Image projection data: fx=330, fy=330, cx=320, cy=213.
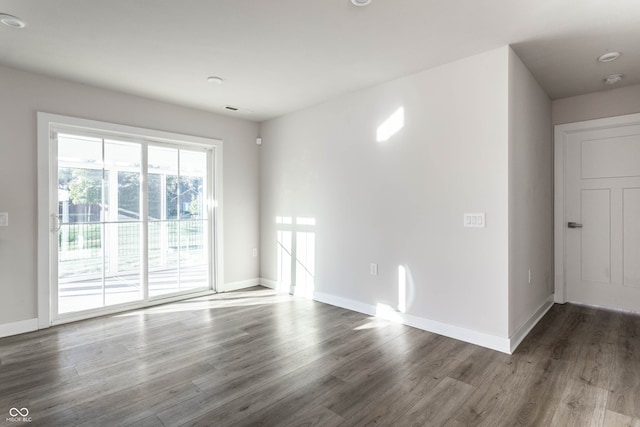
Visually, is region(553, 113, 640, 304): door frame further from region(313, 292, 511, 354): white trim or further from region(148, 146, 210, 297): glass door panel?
region(148, 146, 210, 297): glass door panel

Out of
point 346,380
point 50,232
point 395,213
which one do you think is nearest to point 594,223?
point 395,213

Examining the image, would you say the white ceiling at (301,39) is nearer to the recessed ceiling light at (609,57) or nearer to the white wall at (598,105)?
the recessed ceiling light at (609,57)

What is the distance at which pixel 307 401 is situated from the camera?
213 cm

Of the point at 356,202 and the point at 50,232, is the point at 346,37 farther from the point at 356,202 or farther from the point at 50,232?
the point at 50,232

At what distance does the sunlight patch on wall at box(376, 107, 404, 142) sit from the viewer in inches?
138

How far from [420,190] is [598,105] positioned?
2566 mm

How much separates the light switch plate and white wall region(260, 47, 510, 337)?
2.0 inches

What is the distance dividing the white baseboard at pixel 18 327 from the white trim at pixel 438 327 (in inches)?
125

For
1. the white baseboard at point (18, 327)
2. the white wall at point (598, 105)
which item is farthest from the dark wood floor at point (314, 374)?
the white wall at point (598, 105)

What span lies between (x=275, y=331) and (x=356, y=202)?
5.59ft

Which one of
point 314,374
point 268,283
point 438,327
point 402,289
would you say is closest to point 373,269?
point 402,289

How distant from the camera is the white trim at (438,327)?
2.85 metres

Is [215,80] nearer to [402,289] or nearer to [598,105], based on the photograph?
[402,289]

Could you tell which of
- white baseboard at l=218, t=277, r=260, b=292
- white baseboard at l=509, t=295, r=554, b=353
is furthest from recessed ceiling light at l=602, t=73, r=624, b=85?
white baseboard at l=218, t=277, r=260, b=292
